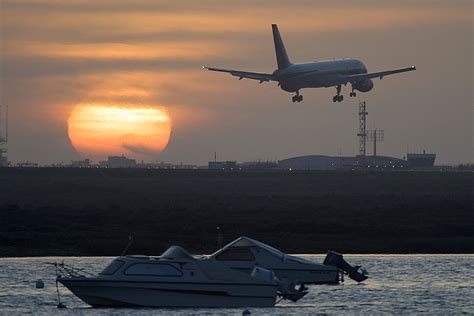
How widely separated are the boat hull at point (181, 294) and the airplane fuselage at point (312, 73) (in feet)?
333

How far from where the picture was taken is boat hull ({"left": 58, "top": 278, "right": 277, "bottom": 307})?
5859cm

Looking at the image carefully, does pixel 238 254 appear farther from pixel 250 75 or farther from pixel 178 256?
pixel 250 75

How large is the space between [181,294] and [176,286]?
405 mm

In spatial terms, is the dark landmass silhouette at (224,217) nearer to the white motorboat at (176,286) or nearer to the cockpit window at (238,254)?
the cockpit window at (238,254)

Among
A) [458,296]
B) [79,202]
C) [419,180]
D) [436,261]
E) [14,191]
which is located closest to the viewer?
[458,296]

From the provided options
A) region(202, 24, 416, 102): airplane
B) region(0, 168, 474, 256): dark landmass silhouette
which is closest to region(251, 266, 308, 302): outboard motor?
region(0, 168, 474, 256): dark landmass silhouette

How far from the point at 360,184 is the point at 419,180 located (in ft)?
49.4

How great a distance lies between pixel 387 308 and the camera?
59250mm

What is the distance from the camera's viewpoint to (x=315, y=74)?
16350 centimetres

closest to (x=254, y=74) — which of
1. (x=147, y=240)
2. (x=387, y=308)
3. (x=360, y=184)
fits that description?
(x=360, y=184)

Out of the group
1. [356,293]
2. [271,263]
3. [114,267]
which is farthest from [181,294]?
[356,293]

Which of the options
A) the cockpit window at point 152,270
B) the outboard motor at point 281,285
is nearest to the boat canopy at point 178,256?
the cockpit window at point 152,270

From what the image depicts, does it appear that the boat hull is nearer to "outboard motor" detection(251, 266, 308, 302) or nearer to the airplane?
"outboard motor" detection(251, 266, 308, 302)

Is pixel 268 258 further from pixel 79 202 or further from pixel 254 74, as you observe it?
pixel 254 74
